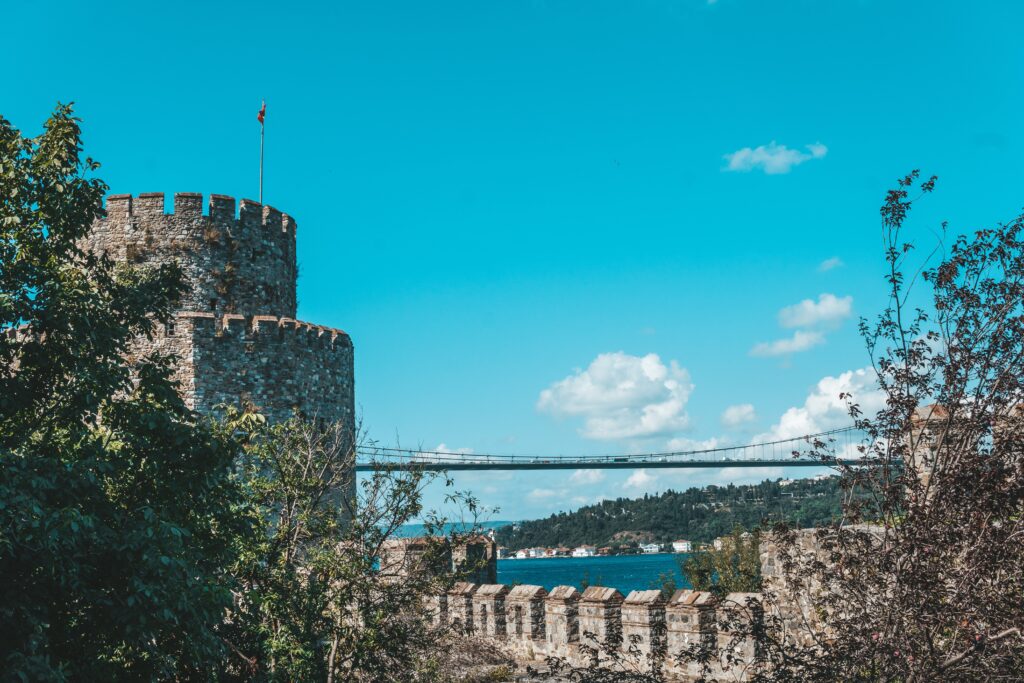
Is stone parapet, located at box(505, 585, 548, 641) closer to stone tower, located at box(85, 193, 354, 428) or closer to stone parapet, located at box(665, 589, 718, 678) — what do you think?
stone parapet, located at box(665, 589, 718, 678)

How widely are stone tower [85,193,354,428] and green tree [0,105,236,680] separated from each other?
5.98 metres

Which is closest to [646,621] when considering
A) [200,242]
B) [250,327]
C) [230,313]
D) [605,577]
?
[250,327]

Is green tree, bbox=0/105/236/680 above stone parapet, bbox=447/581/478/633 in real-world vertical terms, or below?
above

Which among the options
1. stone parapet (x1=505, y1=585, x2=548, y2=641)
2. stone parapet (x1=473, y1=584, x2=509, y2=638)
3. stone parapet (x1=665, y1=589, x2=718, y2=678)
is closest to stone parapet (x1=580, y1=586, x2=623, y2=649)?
stone parapet (x1=665, y1=589, x2=718, y2=678)

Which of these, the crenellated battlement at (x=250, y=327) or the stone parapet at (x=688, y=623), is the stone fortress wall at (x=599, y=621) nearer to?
the stone parapet at (x=688, y=623)

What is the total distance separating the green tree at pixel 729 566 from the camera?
19312 mm

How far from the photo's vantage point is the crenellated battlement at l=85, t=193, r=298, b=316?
48.3ft

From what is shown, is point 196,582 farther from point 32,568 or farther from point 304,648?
point 304,648

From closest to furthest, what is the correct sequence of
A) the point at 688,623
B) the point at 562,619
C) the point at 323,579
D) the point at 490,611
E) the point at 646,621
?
the point at 323,579, the point at 688,623, the point at 646,621, the point at 562,619, the point at 490,611

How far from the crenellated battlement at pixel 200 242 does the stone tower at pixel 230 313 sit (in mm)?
15

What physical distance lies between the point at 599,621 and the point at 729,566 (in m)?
12.8

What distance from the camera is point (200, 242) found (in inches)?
583

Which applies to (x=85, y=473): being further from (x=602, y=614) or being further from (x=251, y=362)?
(x=251, y=362)

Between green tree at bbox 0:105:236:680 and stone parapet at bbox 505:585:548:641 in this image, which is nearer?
green tree at bbox 0:105:236:680
